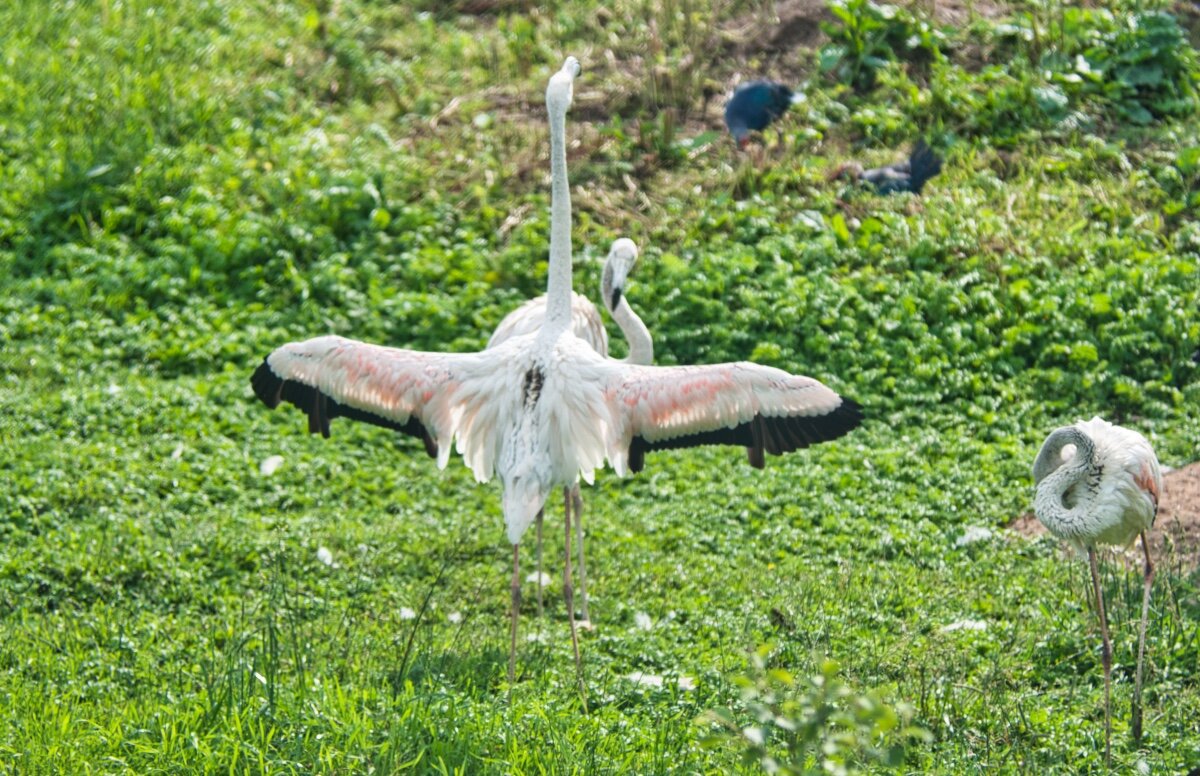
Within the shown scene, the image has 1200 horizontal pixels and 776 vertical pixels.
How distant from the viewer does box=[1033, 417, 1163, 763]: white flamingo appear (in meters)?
5.23

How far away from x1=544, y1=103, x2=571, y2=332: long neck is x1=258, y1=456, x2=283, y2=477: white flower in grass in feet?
7.10

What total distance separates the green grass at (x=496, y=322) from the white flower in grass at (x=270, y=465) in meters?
0.09

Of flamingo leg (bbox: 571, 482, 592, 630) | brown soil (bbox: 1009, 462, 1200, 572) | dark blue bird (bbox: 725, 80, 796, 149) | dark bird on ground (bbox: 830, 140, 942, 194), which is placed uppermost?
dark blue bird (bbox: 725, 80, 796, 149)

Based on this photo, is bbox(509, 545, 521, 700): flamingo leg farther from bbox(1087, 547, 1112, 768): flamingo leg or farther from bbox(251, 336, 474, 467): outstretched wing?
A: bbox(1087, 547, 1112, 768): flamingo leg

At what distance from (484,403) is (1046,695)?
250 cm

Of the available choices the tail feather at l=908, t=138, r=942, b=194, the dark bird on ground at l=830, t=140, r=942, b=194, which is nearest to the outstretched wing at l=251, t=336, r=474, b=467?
the dark bird on ground at l=830, t=140, r=942, b=194

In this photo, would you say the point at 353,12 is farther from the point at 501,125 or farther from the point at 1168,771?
the point at 1168,771

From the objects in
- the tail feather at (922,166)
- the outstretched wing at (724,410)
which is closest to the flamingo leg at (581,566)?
the outstretched wing at (724,410)

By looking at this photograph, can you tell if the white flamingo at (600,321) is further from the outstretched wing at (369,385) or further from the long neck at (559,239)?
the outstretched wing at (369,385)

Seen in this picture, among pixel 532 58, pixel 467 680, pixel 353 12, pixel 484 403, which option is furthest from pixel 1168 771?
pixel 353 12

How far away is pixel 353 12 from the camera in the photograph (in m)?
12.3

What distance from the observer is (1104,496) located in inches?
207

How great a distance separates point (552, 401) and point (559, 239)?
0.87 m

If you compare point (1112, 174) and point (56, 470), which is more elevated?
point (1112, 174)
